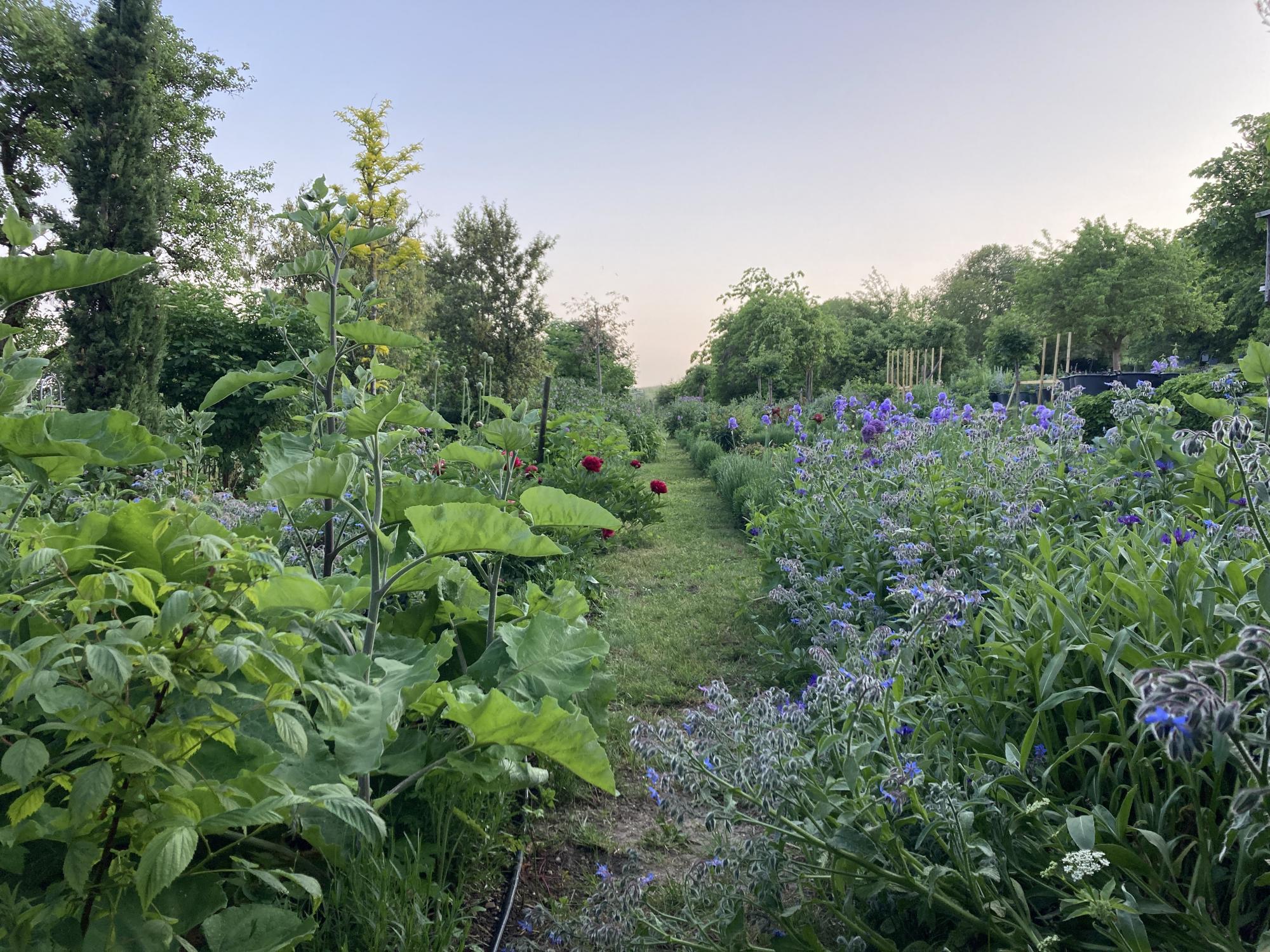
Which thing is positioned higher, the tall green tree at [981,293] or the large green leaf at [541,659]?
the tall green tree at [981,293]

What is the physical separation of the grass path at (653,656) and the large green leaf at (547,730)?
0.80m

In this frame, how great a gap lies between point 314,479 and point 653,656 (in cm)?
304

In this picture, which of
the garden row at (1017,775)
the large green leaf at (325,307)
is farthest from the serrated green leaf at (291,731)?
the large green leaf at (325,307)

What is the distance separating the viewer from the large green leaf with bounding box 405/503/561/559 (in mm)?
1416

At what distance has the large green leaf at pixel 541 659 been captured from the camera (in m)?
1.75

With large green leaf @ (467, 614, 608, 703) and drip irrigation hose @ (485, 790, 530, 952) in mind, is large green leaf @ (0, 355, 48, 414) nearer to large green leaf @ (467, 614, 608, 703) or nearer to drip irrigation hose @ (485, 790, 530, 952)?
large green leaf @ (467, 614, 608, 703)

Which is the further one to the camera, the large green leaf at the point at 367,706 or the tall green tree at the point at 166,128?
the tall green tree at the point at 166,128

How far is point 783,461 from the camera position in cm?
760

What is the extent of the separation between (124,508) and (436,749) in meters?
0.90

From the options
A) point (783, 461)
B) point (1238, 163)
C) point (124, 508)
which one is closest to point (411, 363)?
point (783, 461)

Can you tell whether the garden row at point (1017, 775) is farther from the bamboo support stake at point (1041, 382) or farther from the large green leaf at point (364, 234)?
the bamboo support stake at point (1041, 382)

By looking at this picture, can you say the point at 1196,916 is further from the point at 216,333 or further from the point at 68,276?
the point at 216,333

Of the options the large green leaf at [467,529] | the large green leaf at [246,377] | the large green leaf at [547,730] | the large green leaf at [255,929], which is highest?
the large green leaf at [246,377]

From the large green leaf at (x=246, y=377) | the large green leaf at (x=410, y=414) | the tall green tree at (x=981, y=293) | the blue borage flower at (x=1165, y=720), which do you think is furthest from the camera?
the tall green tree at (x=981, y=293)
